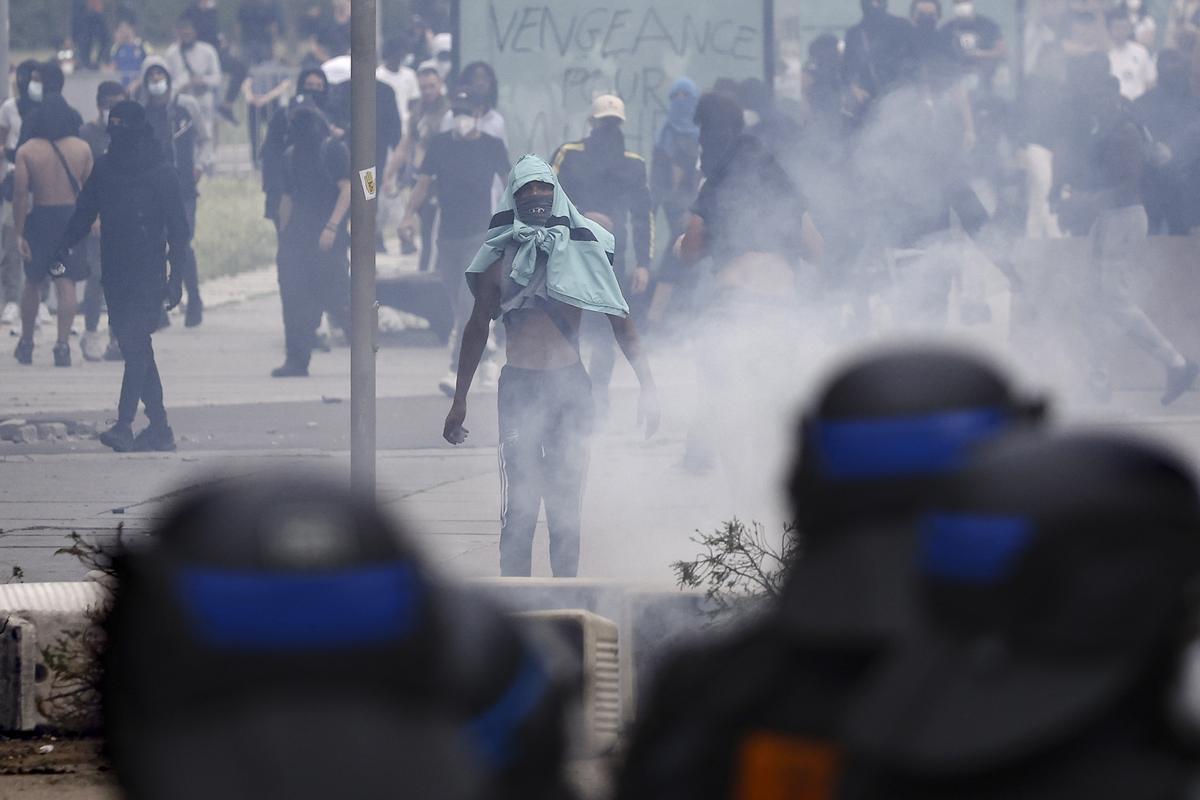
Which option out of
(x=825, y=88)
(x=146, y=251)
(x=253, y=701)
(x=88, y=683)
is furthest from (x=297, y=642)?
(x=825, y=88)

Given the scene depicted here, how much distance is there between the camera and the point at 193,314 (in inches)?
597

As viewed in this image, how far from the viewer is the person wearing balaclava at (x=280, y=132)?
42.3ft

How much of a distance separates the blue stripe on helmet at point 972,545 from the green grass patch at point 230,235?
669 inches

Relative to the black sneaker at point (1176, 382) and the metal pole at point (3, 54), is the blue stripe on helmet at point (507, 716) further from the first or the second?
the metal pole at point (3, 54)

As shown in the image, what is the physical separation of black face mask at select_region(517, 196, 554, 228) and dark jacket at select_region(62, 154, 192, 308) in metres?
4.12

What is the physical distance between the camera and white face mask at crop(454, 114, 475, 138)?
12776mm

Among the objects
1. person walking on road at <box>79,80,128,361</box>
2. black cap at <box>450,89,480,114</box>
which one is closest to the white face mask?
black cap at <box>450,89,480,114</box>

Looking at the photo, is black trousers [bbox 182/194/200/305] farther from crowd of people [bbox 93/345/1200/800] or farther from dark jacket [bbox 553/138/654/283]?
crowd of people [bbox 93/345/1200/800]

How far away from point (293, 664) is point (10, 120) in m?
14.3

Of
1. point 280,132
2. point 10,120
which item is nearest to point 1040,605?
point 280,132

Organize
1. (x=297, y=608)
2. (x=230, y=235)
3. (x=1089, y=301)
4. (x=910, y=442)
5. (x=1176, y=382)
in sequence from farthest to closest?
(x=230, y=235) < (x=1089, y=301) < (x=1176, y=382) < (x=910, y=442) < (x=297, y=608)

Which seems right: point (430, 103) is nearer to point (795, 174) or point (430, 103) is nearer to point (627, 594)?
point (795, 174)

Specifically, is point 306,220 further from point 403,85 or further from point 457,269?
point 403,85

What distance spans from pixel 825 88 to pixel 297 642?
11.4m
